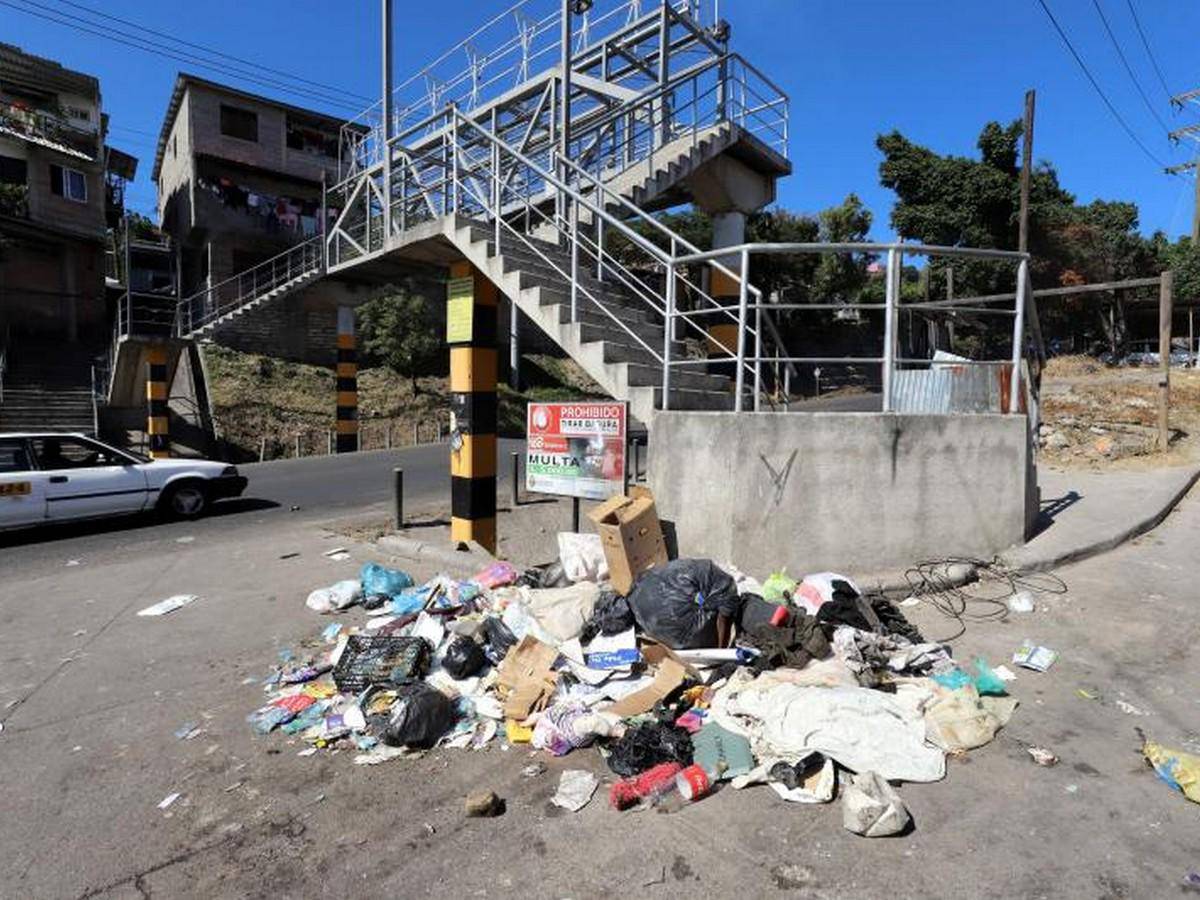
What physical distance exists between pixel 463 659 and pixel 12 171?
32.3 meters

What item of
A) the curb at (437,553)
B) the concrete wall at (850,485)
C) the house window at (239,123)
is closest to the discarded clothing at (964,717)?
the concrete wall at (850,485)

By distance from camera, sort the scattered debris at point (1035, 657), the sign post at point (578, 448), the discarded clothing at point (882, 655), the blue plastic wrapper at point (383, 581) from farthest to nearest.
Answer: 1. the sign post at point (578, 448)
2. the blue plastic wrapper at point (383, 581)
3. the scattered debris at point (1035, 657)
4. the discarded clothing at point (882, 655)

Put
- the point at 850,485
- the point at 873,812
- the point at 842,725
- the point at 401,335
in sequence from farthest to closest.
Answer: the point at 401,335, the point at 850,485, the point at 842,725, the point at 873,812

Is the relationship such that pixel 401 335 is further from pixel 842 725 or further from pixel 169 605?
pixel 842 725

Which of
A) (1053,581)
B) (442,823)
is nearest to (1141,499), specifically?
(1053,581)

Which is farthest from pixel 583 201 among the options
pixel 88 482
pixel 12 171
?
pixel 12 171

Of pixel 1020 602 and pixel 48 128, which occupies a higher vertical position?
pixel 48 128

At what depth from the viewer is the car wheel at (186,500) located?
34.1 feet

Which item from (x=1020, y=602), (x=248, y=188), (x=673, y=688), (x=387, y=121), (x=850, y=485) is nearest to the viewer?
(x=673, y=688)

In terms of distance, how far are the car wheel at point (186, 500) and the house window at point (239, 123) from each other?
2382 centimetres

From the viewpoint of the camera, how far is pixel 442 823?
2.99 metres

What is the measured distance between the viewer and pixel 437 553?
23.3 feet

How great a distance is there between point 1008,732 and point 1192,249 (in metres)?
41.1

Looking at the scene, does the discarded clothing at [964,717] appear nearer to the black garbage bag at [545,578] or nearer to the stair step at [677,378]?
the black garbage bag at [545,578]
